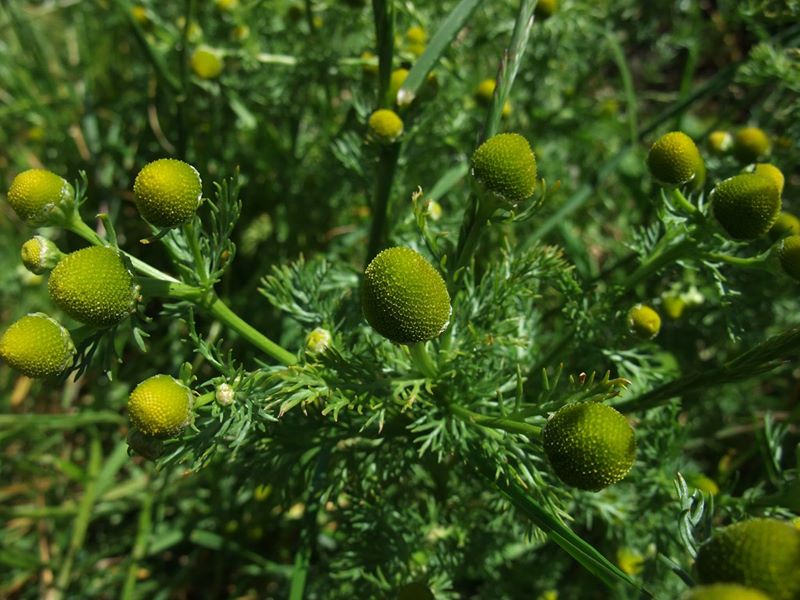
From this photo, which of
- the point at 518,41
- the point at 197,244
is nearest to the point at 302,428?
the point at 197,244

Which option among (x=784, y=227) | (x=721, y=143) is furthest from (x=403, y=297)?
(x=721, y=143)

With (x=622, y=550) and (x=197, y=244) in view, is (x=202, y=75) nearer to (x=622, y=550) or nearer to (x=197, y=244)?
(x=197, y=244)

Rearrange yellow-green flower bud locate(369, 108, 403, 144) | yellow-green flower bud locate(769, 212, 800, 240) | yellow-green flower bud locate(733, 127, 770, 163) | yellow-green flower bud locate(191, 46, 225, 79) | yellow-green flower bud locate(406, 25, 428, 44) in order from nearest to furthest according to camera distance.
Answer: yellow-green flower bud locate(769, 212, 800, 240), yellow-green flower bud locate(369, 108, 403, 144), yellow-green flower bud locate(733, 127, 770, 163), yellow-green flower bud locate(406, 25, 428, 44), yellow-green flower bud locate(191, 46, 225, 79)

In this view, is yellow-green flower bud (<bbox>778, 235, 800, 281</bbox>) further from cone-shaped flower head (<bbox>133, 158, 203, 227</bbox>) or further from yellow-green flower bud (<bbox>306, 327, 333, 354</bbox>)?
cone-shaped flower head (<bbox>133, 158, 203, 227</bbox>)

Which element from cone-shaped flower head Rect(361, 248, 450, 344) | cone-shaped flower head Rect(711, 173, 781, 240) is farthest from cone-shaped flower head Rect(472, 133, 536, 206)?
cone-shaped flower head Rect(711, 173, 781, 240)

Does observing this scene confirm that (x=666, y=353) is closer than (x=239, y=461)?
No

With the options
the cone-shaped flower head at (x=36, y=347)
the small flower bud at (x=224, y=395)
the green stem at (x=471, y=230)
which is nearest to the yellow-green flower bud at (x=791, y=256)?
the green stem at (x=471, y=230)

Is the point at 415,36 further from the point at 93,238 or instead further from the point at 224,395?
the point at 224,395
